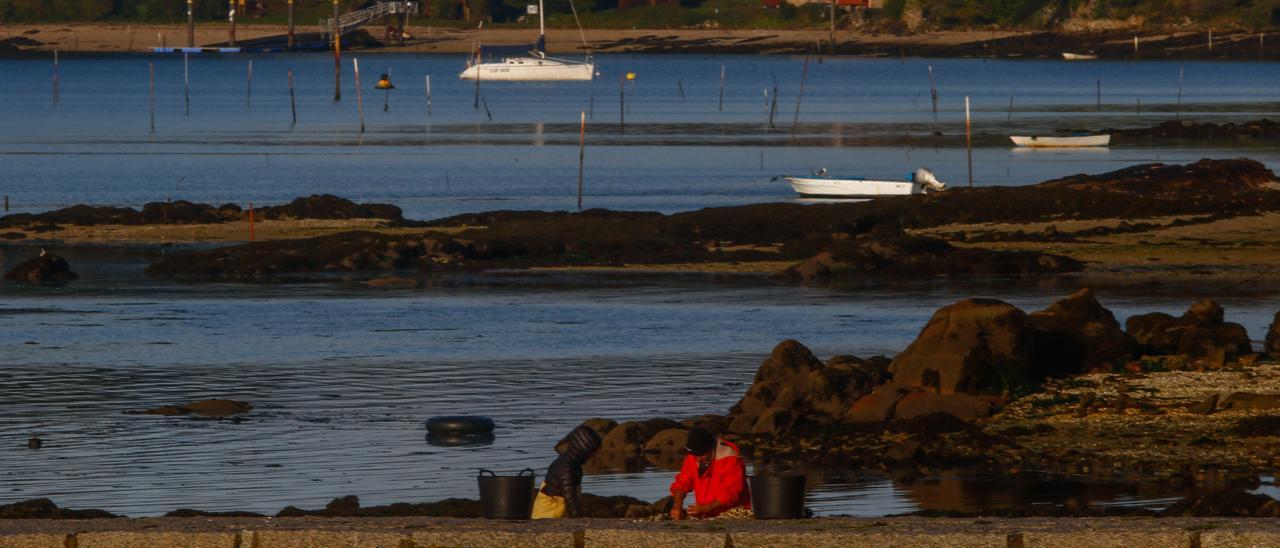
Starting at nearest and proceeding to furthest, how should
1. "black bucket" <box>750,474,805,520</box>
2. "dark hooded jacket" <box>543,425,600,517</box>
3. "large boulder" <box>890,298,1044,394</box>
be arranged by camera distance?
"black bucket" <box>750,474,805,520</box> → "dark hooded jacket" <box>543,425,600,517</box> → "large boulder" <box>890,298,1044,394</box>

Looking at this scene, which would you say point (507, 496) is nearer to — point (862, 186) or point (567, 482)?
point (567, 482)

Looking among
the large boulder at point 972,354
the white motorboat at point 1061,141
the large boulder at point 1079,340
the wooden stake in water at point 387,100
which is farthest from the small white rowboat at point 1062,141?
the large boulder at point 972,354

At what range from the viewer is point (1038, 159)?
76375mm

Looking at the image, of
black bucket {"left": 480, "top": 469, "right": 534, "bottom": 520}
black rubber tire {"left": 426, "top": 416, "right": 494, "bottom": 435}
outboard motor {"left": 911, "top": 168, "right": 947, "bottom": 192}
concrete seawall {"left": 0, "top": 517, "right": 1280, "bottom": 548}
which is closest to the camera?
concrete seawall {"left": 0, "top": 517, "right": 1280, "bottom": 548}

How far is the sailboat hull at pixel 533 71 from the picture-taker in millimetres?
166375

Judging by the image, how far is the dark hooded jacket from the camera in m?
15.0

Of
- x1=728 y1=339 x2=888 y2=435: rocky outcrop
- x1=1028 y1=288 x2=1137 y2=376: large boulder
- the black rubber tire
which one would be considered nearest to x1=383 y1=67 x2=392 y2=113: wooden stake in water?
x1=1028 y1=288 x2=1137 y2=376: large boulder

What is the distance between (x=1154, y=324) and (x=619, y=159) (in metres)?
54.4

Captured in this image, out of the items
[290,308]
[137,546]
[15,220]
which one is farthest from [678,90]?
[137,546]

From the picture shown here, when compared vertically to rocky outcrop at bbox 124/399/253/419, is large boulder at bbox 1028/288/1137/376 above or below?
above

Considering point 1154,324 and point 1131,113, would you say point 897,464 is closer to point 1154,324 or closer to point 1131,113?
point 1154,324

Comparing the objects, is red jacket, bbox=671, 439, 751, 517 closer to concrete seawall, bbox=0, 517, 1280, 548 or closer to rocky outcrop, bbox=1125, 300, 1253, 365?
concrete seawall, bbox=0, 517, 1280, 548

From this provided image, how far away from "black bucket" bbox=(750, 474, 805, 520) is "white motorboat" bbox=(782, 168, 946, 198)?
136 ft

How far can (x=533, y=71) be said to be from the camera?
16888 centimetres
